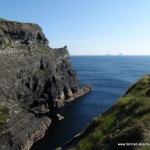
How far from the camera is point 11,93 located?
89750 mm

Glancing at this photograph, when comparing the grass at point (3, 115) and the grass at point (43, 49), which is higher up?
the grass at point (43, 49)

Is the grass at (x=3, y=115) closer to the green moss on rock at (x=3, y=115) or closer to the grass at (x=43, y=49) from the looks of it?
the green moss on rock at (x=3, y=115)

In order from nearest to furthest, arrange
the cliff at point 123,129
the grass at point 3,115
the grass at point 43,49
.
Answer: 1. the cliff at point 123,129
2. the grass at point 3,115
3. the grass at point 43,49

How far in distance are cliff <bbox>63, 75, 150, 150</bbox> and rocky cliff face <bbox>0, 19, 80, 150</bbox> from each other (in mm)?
52192

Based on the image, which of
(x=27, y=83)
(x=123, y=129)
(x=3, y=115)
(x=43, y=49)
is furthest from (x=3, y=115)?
(x=123, y=129)

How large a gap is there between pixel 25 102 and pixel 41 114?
25.4 feet

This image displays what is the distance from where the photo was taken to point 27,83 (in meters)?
106

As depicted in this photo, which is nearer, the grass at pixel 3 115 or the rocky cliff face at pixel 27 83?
the grass at pixel 3 115

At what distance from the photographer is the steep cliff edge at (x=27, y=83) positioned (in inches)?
2810

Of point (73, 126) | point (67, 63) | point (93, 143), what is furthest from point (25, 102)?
point (93, 143)

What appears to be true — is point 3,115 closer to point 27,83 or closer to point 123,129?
point 27,83

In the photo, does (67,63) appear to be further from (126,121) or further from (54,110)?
(126,121)

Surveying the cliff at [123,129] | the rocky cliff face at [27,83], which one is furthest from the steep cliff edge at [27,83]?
the cliff at [123,129]

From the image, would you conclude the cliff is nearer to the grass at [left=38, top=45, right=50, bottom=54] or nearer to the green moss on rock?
the green moss on rock
